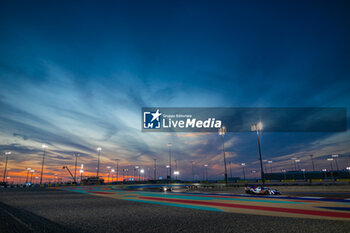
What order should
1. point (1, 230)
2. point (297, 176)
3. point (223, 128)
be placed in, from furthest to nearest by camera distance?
point (297, 176)
point (223, 128)
point (1, 230)

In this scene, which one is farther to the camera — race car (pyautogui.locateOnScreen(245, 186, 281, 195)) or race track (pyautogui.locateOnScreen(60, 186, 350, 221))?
race car (pyautogui.locateOnScreen(245, 186, 281, 195))

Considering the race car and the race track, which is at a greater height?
the race track

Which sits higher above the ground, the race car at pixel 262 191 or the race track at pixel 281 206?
the race track at pixel 281 206

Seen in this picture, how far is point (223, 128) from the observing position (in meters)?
41.9

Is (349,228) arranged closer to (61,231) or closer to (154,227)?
(154,227)

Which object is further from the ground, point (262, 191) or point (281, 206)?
point (281, 206)

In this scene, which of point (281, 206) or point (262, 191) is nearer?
point (281, 206)

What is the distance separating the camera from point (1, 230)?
14.2 ft

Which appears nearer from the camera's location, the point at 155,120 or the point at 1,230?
the point at 1,230

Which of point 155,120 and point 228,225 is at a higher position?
point 155,120

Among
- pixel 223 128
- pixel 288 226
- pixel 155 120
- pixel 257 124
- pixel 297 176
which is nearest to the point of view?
pixel 288 226

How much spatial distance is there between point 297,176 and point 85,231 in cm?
15631

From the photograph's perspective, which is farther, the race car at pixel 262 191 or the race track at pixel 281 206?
the race car at pixel 262 191

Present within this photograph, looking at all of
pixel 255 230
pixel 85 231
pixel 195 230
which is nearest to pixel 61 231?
pixel 85 231
